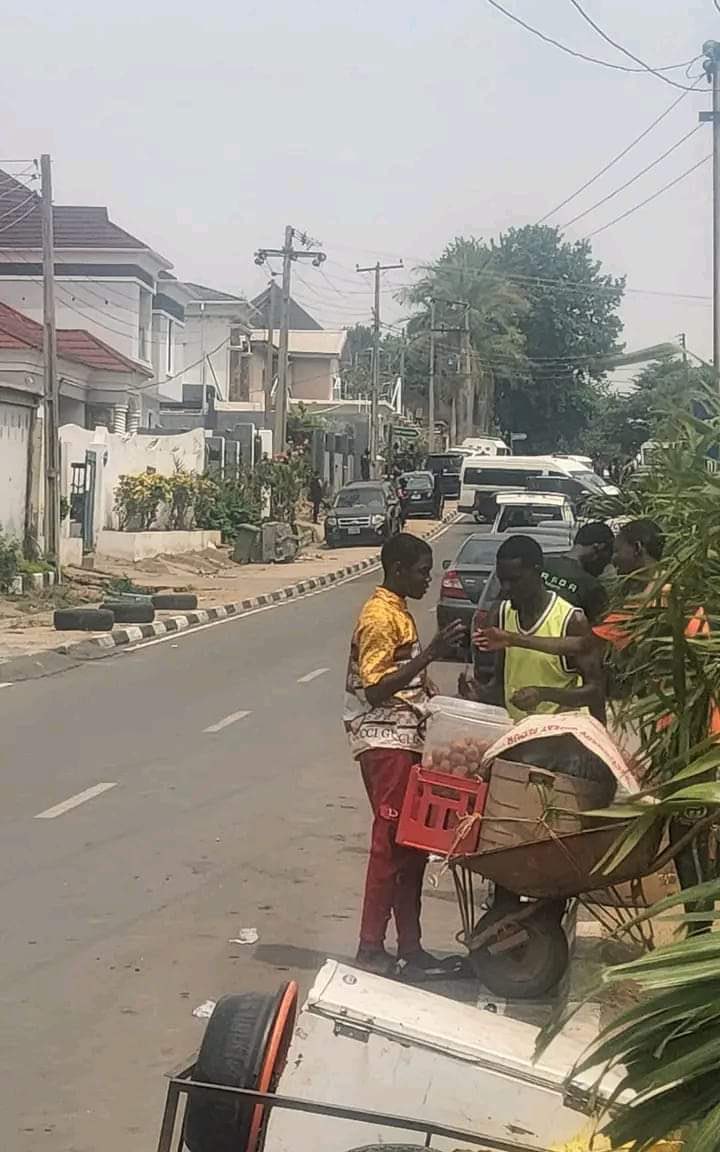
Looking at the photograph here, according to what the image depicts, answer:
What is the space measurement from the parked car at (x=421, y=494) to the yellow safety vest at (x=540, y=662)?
4522cm

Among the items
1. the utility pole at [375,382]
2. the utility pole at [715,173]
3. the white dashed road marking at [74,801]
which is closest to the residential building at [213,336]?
the utility pole at [375,382]

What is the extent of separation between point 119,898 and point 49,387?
1928cm

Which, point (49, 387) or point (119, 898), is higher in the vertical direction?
point (49, 387)

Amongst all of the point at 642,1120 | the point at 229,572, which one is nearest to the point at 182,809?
the point at 642,1120

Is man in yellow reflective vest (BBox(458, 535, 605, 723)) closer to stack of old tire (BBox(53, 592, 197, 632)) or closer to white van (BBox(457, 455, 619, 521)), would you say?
stack of old tire (BBox(53, 592, 197, 632))

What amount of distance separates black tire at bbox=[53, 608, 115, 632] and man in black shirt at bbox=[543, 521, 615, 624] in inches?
516

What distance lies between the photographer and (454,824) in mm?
5121

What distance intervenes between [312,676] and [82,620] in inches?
197

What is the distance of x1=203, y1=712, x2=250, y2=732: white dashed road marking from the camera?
13.5m

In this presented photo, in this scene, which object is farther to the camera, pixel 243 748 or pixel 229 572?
pixel 229 572

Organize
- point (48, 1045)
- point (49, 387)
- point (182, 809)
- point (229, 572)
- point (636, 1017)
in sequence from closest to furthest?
point (636, 1017), point (48, 1045), point (182, 809), point (49, 387), point (229, 572)

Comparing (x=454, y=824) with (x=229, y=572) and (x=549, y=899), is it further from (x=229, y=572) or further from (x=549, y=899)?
(x=229, y=572)

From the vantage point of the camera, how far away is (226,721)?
552 inches

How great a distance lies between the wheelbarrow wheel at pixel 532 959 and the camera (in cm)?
521
